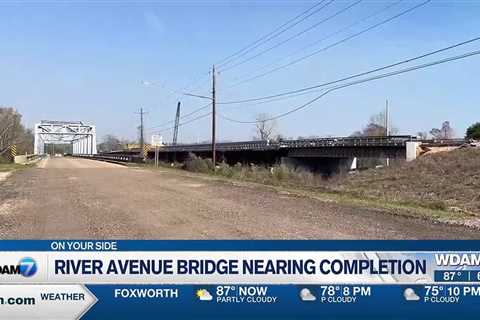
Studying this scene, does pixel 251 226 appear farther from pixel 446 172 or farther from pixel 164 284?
pixel 446 172

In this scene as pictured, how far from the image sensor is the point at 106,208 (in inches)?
546

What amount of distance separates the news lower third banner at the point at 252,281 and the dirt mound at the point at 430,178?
102 feet

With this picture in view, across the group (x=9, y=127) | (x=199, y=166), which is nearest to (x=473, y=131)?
(x=199, y=166)

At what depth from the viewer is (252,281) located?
3297 millimetres

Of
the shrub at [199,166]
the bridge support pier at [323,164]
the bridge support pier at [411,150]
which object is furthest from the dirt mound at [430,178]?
the bridge support pier at [323,164]

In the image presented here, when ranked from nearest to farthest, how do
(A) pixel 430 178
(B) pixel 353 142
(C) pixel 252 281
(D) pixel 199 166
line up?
(C) pixel 252 281 < (A) pixel 430 178 < (D) pixel 199 166 < (B) pixel 353 142

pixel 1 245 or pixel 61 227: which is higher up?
pixel 1 245

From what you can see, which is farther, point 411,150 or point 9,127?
point 9,127

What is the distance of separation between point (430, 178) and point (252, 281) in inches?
1745

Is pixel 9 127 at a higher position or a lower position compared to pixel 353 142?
higher

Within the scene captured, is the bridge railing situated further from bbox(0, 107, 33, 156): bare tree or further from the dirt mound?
bbox(0, 107, 33, 156): bare tree

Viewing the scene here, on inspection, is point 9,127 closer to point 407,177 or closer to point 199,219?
point 407,177

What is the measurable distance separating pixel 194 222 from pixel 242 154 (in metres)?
69.1


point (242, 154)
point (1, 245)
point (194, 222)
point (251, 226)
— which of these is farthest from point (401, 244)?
point (242, 154)
